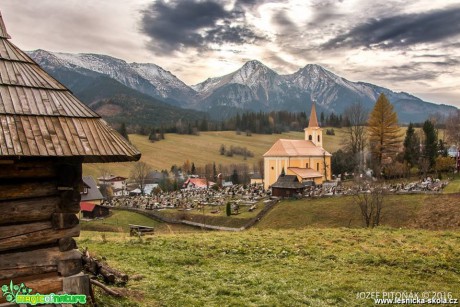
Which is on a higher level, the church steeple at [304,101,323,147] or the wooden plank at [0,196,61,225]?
the church steeple at [304,101,323,147]

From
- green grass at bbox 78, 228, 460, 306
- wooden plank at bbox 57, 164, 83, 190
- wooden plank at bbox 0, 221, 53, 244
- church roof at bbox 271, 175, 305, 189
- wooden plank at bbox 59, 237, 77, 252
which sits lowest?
church roof at bbox 271, 175, 305, 189

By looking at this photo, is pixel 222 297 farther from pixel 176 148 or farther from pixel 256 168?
pixel 176 148

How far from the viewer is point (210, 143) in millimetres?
151875

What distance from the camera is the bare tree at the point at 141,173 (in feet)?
319

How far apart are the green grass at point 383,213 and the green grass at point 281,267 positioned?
15.9 m

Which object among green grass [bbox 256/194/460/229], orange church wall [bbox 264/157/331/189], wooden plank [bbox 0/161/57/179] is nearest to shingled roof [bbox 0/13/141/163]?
wooden plank [bbox 0/161/57/179]

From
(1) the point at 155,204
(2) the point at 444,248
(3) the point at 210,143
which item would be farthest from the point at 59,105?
(3) the point at 210,143

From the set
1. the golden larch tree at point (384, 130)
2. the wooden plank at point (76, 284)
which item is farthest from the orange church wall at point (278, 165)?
the wooden plank at point (76, 284)

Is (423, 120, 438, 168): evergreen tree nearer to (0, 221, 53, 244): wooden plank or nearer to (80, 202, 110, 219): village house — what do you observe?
(80, 202, 110, 219): village house

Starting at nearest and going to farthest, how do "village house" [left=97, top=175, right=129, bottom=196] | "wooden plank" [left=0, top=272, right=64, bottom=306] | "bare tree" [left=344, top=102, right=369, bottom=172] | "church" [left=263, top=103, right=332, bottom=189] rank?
"wooden plank" [left=0, top=272, right=64, bottom=306] → "church" [left=263, top=103, right=332, bottom=189] → "bare tree" [left=344, top=102, right=369, bottom=172] → "village house" [left=97, top=175, right=129, bottom=196]

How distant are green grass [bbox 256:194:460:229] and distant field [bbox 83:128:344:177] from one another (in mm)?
75137

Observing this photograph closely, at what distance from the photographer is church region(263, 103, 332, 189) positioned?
249 ft

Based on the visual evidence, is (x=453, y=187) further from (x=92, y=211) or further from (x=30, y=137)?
(x=30, y=137)

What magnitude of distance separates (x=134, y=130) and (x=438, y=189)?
13878 centimetres
